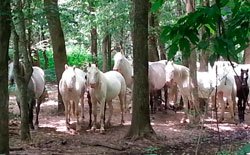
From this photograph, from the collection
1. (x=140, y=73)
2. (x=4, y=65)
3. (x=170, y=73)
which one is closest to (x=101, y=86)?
(x=140, y=73)

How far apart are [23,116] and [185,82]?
547 cm

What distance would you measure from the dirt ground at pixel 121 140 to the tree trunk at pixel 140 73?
32 centimetres

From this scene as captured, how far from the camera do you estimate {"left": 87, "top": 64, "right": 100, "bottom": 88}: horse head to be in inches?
334

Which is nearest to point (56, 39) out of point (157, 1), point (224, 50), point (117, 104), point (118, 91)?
point (118, 91)

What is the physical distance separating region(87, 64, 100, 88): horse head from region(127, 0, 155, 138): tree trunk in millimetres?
1379

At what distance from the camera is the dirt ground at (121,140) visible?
22.0ft

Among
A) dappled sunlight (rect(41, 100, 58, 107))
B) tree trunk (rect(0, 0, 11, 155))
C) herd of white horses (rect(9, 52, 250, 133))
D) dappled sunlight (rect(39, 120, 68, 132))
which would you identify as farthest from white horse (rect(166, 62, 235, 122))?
tree trunk (rect(0, 0, 11, 155))

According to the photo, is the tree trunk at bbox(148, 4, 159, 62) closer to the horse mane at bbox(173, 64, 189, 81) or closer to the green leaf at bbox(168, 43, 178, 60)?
the horse mane at bbox(173, 64, 189, 81)

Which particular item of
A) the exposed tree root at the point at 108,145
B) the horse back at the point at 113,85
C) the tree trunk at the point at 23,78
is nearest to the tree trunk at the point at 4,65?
the tree trunk at the point at 23,78

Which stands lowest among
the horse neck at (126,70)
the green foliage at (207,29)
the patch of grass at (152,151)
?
the patch of grass at (152,151)

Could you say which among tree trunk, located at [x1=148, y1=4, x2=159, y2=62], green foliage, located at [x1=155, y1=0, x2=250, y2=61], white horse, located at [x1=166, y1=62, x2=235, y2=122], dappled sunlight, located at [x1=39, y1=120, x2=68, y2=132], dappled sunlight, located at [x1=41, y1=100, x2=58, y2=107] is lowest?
dappled sunlight, located at [x1=39, y1=120, x2=68, y2=132]

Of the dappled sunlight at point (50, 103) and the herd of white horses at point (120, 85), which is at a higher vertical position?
the herd of white horses at point (120, 85)

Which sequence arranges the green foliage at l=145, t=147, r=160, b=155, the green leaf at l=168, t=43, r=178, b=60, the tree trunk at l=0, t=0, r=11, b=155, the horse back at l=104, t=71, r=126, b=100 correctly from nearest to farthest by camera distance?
the green leaf at l=168, t=43, r=178, b=60
the tree trunk at l=0, t=0, r=11, b=155
the green foliage at l=145, t=147, r=160, b=155
the horse back at l=104, t=71, r=126, b=100

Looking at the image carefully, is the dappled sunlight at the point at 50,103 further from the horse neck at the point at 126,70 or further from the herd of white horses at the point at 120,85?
the horse neck at the point at 126,70
